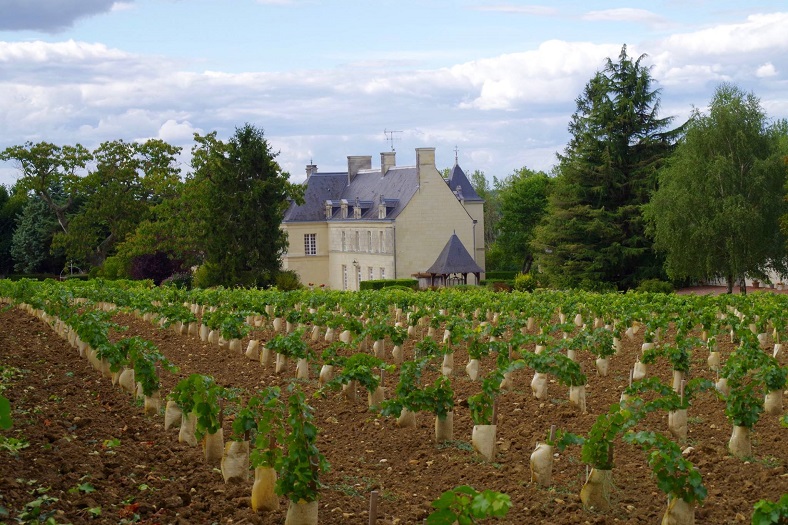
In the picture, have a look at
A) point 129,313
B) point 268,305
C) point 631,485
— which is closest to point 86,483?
point 631,485

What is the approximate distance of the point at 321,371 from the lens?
12977 mm

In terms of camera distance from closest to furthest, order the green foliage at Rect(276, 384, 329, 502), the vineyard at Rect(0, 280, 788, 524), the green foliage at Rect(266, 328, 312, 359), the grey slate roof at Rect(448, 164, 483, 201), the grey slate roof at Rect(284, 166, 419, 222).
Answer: the green foliage at Rect(276, 384, 329, 502) → the vineyard at Rect(0, 280, 788, 524) → the green foliage at Rect(266, 328, 312, 359) → the grey slate roof at Rect(284, 166, 419, 222) → the grey slate roof at Rect(448, 164, 483, 201)

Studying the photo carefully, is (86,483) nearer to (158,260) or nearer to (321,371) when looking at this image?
(321,371)

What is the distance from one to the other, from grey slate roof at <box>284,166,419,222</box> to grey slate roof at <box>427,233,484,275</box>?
4.37 meters

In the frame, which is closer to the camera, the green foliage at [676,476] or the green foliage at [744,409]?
the green foliage at [676,476]

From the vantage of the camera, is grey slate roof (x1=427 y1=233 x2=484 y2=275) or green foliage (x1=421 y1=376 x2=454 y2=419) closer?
green foliage (x1=421 y1=376 x2=454 y2=419)

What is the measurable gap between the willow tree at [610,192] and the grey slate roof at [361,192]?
9.05 m

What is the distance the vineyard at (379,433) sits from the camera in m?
7.39

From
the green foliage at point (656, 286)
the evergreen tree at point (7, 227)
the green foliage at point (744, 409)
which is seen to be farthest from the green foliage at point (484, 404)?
the evergreen tree at point (7, 227)

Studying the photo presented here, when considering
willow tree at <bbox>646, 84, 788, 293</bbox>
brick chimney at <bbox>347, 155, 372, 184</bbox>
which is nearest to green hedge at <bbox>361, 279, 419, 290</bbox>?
willow tree at <bbox>646, 84, 788, 293</bbox>

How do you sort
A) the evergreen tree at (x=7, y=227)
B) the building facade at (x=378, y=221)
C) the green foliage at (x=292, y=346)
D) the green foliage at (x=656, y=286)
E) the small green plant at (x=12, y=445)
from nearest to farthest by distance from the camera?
the small green plant at (x=12, y=445), the green foliage at (x=292, y=346), the green foliage at (x=656, y=286), the building facade at (x=378, y=221), the evergreen tree at (x=7, y=227)

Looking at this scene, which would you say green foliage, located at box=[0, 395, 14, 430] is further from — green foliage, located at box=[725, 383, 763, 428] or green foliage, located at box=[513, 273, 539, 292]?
green foliage, located at box=[513, 273, 539, 292]

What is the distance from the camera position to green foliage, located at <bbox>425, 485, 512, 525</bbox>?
5.96m

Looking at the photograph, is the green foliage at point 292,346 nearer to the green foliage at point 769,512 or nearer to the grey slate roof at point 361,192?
the green foliage at point 769,512
